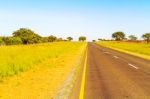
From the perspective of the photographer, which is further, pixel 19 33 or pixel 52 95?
pixel 19 33

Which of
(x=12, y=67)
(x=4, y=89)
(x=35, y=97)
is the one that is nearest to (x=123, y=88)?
(x=35, y=97)

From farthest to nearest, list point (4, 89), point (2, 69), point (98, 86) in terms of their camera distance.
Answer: point (2, 69) < point (98, 86) < point (4, 89)

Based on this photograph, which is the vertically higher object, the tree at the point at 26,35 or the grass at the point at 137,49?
the tree at the point at 26,35

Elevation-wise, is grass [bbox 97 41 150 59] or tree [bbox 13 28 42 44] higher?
tree [bbox 13 28 42 44]

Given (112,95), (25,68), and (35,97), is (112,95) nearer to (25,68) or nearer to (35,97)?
(35,97)

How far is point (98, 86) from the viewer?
10602 mm

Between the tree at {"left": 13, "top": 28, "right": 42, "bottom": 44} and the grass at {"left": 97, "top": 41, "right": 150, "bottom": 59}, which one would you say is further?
the tree at {"left": 13, "top": 28, "right": 42, "bottom": 44}

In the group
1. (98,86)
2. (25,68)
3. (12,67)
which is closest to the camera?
(98,86)

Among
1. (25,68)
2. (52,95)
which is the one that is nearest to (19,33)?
(25,68)

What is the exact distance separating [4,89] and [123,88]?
472cm

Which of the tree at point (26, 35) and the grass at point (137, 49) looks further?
the tree at point (26, 35)

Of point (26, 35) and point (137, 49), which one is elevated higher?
point (26, 35)

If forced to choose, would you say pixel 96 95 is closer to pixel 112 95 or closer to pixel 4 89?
pixel 112 95

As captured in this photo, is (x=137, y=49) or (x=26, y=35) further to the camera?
(x=26, y=35)
